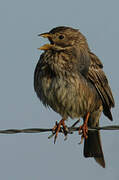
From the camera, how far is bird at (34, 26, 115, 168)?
659cm

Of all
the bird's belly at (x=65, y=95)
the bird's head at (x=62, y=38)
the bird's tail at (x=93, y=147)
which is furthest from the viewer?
the bird's tail at (x=93, y=147)

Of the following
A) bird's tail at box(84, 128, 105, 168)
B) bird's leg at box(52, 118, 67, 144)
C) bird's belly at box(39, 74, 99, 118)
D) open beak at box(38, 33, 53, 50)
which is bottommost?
bird's tail at box(84, 128, 105, 168)

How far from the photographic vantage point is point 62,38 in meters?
6.89

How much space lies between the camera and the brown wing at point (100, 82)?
22.8 feet

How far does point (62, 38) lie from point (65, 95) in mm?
812

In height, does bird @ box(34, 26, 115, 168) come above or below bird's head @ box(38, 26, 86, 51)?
below

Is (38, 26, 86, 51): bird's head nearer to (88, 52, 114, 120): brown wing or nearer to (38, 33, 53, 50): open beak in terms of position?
(38, 33, 53, 50): open beak

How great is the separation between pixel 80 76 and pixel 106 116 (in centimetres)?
95

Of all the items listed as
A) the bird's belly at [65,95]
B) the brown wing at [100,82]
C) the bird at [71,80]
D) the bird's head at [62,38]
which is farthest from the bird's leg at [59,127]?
the bird's head at [62,38]

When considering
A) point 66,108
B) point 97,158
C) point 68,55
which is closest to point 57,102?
point 66,108

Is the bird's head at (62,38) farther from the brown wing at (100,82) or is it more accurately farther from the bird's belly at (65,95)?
the bird's belly at (65,95)

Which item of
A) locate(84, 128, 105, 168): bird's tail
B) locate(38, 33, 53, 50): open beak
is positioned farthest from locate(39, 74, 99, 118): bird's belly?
locate(84, 128, 105, 168): bird's tail

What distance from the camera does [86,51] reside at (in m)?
7.07

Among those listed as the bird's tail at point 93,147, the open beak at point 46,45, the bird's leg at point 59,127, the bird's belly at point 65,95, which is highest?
the open beak at point 46,45
